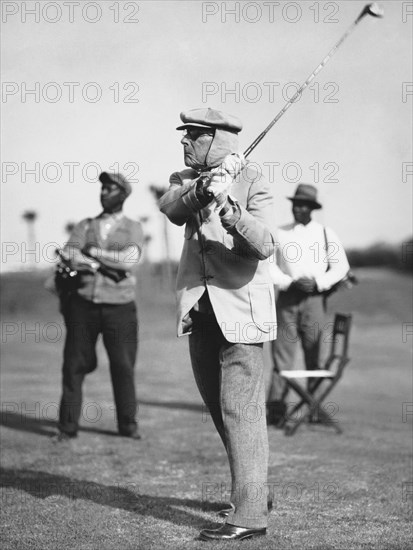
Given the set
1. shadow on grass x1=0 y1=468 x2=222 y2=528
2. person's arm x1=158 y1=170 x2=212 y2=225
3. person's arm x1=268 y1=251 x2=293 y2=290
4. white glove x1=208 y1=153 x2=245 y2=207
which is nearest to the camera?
white glove x1=208 y1=153 x2=245 y2=207

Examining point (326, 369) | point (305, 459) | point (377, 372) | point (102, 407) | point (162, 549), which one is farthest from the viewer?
point (377, 372)

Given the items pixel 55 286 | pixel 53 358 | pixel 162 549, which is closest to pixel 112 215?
pixel 55 286

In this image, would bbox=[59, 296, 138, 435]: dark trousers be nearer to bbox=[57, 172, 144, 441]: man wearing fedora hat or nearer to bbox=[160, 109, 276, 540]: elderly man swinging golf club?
bbox=[57, 172, 144, 441]: man wearing fedora hat

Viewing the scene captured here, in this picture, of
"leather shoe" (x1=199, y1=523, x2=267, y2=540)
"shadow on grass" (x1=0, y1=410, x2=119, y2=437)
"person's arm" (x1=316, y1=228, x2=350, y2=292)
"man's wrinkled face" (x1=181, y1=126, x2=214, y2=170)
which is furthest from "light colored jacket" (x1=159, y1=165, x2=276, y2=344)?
"person's arm" (x1=316, y1=228, x2=350, y2=292)

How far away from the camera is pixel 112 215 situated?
998cm

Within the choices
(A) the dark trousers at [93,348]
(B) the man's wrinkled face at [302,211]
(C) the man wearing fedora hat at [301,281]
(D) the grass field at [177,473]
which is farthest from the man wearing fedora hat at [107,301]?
(B) the man's wrinkled face at [302,211]

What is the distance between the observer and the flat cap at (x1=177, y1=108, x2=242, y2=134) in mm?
5898

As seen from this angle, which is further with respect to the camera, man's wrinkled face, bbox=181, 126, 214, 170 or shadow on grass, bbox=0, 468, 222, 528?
shadow on grass, bbox=0, 468, 222, 528

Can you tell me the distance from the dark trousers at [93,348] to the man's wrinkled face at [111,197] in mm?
876

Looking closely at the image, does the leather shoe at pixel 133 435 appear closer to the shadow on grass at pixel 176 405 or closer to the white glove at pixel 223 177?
the shadow on grass at pixel 176 405

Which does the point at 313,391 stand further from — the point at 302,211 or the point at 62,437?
the point at 62,437

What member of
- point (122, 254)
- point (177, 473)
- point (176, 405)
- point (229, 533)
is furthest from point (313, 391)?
point (229, 533)

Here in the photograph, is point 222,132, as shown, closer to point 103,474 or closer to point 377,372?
point 103,474

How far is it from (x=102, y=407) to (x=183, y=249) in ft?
20.0
